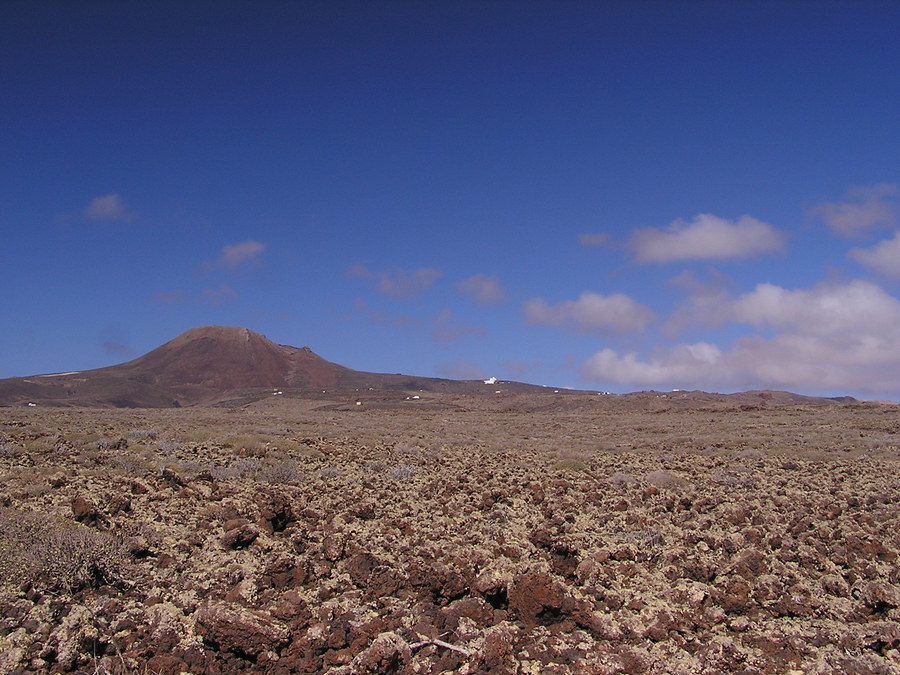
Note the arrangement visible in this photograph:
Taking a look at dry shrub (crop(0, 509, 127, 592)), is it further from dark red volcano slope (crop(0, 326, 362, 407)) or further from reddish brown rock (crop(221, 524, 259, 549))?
dark red volcano slope (crop(0, 326, 362, 407))

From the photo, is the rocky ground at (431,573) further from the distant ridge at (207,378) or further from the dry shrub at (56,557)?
the distant ridge at (207,378)

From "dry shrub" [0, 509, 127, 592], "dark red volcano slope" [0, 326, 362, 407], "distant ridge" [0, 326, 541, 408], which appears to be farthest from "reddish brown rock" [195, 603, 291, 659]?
"dark red volcano slope" [0, 326, 362, 407]

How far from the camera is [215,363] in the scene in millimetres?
133625

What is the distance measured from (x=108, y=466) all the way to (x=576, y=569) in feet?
27.1

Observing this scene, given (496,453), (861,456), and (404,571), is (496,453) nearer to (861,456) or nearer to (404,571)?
(861,456)

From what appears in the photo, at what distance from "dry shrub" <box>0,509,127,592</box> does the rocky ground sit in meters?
0.02

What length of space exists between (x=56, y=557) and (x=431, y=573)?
3322mm

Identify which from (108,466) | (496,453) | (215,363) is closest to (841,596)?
(108,466)

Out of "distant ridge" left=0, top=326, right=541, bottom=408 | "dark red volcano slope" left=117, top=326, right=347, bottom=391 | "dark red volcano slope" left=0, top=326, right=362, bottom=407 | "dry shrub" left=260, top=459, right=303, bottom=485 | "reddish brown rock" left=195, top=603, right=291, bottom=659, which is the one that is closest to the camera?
"reddish brown rock" left=195, top=603, right=291, bottom=659

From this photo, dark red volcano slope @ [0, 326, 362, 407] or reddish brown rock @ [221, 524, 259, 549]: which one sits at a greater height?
dark red volcano slope @ [0, 326, 362, 407]

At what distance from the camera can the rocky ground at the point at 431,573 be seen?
15.5 ft

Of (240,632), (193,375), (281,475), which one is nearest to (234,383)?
(193,375)

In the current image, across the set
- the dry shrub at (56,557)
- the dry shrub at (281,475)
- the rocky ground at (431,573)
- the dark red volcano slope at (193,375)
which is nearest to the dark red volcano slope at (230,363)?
the dark red volcano slope at (193,375)

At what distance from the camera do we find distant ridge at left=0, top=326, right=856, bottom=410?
86.9 meters
